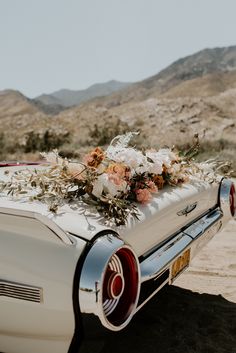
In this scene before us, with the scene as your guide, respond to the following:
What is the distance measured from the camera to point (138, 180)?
2734 millimetres

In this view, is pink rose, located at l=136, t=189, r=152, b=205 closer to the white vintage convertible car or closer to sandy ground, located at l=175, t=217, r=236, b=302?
the white vintage convertible car

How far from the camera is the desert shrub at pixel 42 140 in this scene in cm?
1750

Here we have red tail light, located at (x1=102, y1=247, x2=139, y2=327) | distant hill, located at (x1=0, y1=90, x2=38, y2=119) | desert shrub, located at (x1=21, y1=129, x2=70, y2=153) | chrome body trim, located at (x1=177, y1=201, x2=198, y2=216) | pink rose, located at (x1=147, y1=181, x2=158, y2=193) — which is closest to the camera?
red tail light, located at (x1=102, y1=247, x2=139, y2=327)

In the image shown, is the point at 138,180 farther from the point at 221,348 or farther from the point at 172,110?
the point at 172,110

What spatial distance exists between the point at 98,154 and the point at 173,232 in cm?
63

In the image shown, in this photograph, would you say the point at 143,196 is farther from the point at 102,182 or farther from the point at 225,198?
the point at 225,198

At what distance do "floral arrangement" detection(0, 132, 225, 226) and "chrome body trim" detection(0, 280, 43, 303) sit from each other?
0.41 meters

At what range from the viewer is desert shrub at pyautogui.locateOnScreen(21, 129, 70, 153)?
Result: 17.5 meters

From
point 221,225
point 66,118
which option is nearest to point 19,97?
point 66,118

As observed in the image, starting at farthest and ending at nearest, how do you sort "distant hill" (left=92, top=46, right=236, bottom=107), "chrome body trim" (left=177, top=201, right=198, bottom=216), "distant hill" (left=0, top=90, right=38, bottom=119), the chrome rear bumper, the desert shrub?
"distant hill" (left=92, top=46, right=236, bottom=107), "distant hill" (left=0, top=90, right=38, bottom=119), the desert shrub, "chrome body trim" (left=177, top=201, right=198, bottom=216), the chrome rear bumper

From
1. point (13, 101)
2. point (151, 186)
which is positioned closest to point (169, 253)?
point (151, 186)

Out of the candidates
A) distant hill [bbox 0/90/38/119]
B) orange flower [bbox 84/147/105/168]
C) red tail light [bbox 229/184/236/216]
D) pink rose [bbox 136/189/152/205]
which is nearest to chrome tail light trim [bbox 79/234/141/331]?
pink rose [bbox 136/189/152/205]

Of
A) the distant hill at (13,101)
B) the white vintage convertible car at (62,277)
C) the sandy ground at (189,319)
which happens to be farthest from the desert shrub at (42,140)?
the distant hill at (13,101)

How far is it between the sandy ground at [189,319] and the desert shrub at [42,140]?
1381cm
